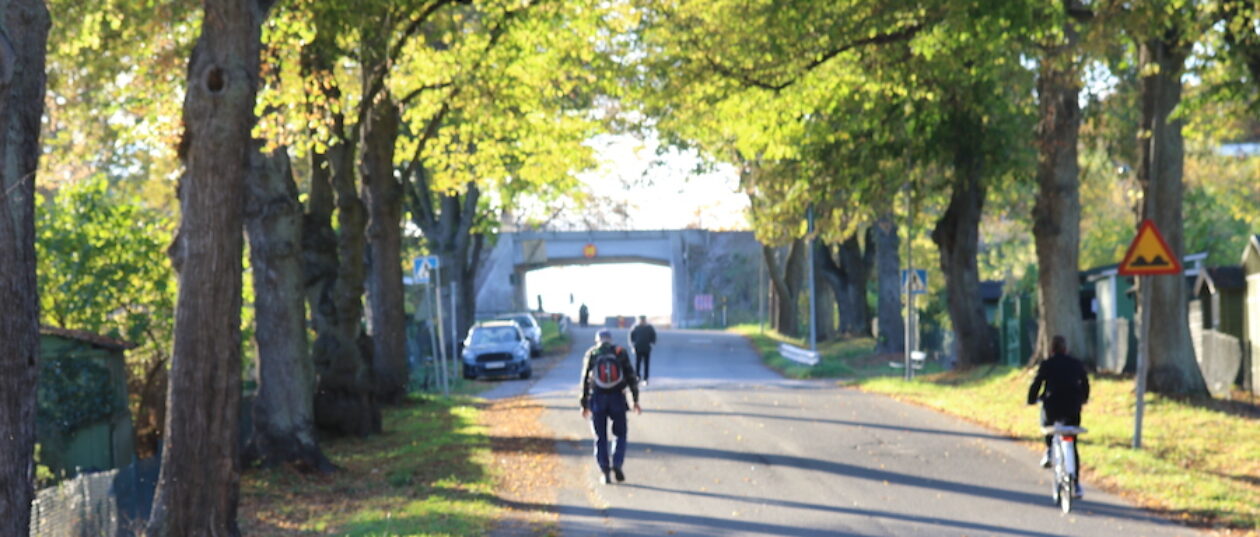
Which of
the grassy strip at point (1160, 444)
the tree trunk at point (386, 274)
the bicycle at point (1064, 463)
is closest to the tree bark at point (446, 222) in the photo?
the tree trunk at point (386, 274)

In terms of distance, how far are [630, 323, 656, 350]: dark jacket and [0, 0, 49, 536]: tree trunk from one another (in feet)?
88.7

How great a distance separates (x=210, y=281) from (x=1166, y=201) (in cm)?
1519

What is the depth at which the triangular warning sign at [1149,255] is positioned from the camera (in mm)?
17641

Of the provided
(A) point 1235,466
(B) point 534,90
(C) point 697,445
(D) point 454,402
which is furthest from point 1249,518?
(D) point 454,402

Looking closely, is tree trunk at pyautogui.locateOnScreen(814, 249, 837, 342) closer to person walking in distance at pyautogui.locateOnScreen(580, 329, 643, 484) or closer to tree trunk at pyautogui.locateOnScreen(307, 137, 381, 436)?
tree trunk at pyautogui.locateOnScreen(307, 137, 381, 436)

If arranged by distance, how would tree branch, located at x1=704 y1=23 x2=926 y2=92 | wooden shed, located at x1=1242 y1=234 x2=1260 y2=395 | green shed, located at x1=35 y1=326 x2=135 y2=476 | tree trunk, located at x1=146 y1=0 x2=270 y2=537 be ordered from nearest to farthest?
tree trunk, located at x1=146 y1=0 x2=270 y2=537
green shed, located at x1=35 y1=326 x2=135 y2=476
tree branch, located at x1=704 y1=23 x2=926 y2=92
wooden shed, located at x1=1242 y1=234 x2=1260 y2=395

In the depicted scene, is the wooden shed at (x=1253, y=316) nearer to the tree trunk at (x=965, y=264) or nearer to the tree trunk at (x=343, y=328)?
the tree trunk at (x=965, y=264)

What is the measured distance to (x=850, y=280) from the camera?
5269 centimetres

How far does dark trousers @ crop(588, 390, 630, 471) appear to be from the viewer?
17094mm

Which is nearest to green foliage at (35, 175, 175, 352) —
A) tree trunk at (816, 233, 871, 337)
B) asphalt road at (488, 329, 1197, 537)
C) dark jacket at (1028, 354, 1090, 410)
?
asphalt road at (488, 329, 1197, 537)

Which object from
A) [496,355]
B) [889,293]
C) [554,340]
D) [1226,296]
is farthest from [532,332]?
[1226,296]

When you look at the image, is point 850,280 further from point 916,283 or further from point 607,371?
point 607,371

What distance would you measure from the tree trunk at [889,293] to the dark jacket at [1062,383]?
3038 cm

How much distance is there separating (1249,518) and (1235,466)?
13.4 feet
